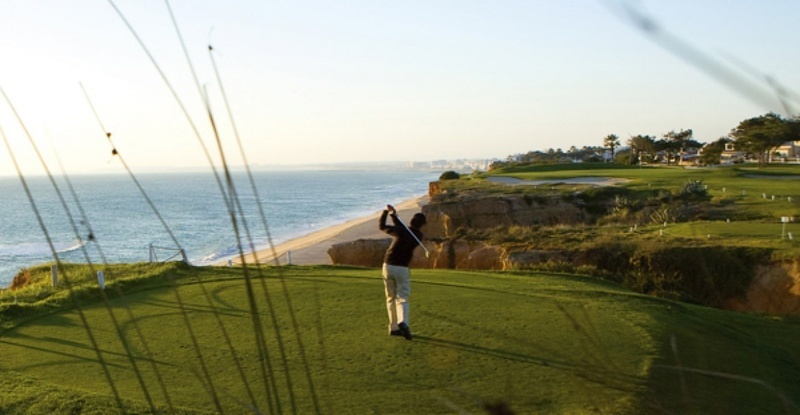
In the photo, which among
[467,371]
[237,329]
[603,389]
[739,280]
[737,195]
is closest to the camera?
[603,389]

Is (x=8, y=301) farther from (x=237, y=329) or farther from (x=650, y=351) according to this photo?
(x=650, y=351)

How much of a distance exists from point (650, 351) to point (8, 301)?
9.69 m

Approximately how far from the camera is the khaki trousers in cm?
881

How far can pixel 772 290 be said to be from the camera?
17.3 metres

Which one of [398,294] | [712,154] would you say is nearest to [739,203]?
[398,294]

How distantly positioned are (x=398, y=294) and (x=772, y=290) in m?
12.1

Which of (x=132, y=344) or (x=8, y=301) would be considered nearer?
(x=132, y=344)

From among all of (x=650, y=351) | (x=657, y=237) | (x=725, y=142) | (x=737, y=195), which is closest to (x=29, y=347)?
(x=650, y=351)

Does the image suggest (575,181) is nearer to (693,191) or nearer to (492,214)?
(693,191)

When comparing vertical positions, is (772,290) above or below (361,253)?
below

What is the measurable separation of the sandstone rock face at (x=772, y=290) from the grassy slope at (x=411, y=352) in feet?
14.0

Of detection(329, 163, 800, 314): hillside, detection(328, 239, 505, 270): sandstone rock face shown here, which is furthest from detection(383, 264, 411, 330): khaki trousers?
detection(328, 239, 505, 270): sandstone rock face

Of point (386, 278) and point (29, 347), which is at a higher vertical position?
point (386, 278)

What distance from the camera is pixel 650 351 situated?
8.66 meters
